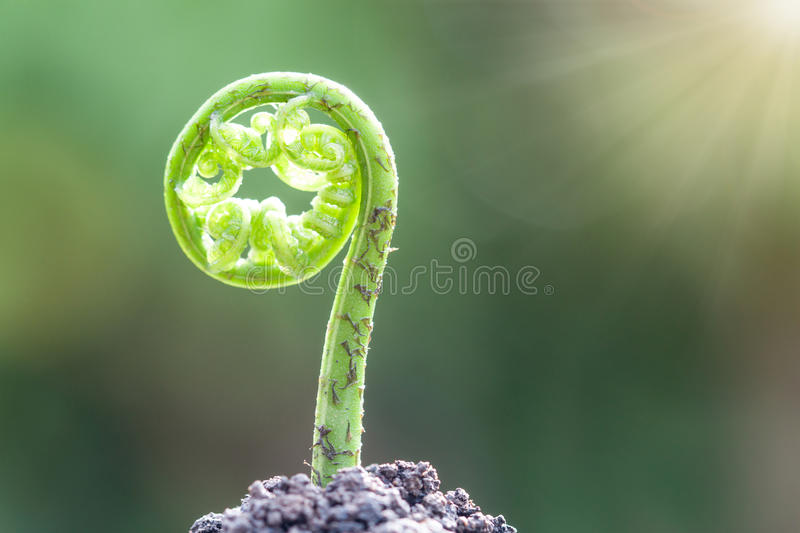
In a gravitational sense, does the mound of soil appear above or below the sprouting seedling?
below

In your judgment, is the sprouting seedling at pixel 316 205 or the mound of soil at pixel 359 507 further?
the sprouting seedling at pixel 316 205

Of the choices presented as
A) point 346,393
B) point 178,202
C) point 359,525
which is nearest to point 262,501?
point 359,525

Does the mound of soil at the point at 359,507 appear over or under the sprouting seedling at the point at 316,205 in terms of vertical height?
under

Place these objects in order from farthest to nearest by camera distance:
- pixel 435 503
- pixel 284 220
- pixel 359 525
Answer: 1. pixel 284 220
2. pixel 435 503
3. pixel 359 525

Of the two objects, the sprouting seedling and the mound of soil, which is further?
the sprouting seedling

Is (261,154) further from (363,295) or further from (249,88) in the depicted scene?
(363,295)

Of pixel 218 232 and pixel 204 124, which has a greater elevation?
pixel 204 124
